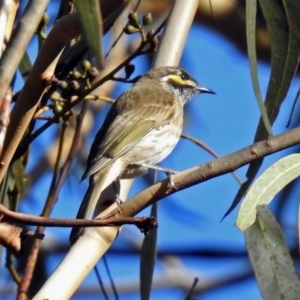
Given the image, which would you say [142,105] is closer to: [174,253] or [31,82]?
[174,253]

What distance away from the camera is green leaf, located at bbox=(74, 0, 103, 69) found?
139cm

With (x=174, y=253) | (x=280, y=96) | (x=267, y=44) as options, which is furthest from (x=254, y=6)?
(x=174, y=253)

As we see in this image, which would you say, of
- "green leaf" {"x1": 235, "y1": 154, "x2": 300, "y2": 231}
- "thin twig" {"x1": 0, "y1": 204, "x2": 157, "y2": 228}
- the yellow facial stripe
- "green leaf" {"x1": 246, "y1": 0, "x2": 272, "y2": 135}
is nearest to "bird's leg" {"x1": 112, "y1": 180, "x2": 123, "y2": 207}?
"green leaf" {"x1": 235, "y1": 154, "x2": 300, "y2": 231}

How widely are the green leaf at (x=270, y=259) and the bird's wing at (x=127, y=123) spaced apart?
43.7 inches

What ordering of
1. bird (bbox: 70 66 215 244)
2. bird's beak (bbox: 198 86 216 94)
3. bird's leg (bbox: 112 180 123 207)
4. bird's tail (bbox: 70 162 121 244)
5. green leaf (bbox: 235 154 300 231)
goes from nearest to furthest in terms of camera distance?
green leaf (bbox: 235 154 300 231), bird's leg (bbox: 112 180 123 207), bird's tail (bbox: 70 162 121 244), bird (bbox: 70 66 215 244), bird's beak (bbox: 198 86 216 94)

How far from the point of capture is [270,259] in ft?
6.40

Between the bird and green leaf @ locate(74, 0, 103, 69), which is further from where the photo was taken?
the bird

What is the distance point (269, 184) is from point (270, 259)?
19 centimetres

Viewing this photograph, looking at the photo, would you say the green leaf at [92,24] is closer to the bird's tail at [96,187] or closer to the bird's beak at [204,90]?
the bird's tail at [96,187]

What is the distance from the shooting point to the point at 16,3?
225cm

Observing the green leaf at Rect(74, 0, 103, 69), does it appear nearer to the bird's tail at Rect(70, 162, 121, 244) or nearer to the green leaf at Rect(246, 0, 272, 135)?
the green leaf at Rect(246, 0, 272, 135)

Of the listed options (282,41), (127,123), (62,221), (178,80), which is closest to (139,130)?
(127,123)

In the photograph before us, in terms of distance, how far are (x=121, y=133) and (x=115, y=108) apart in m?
0.17

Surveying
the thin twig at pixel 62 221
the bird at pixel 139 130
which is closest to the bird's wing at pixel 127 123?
the bird at pixel 139 130
